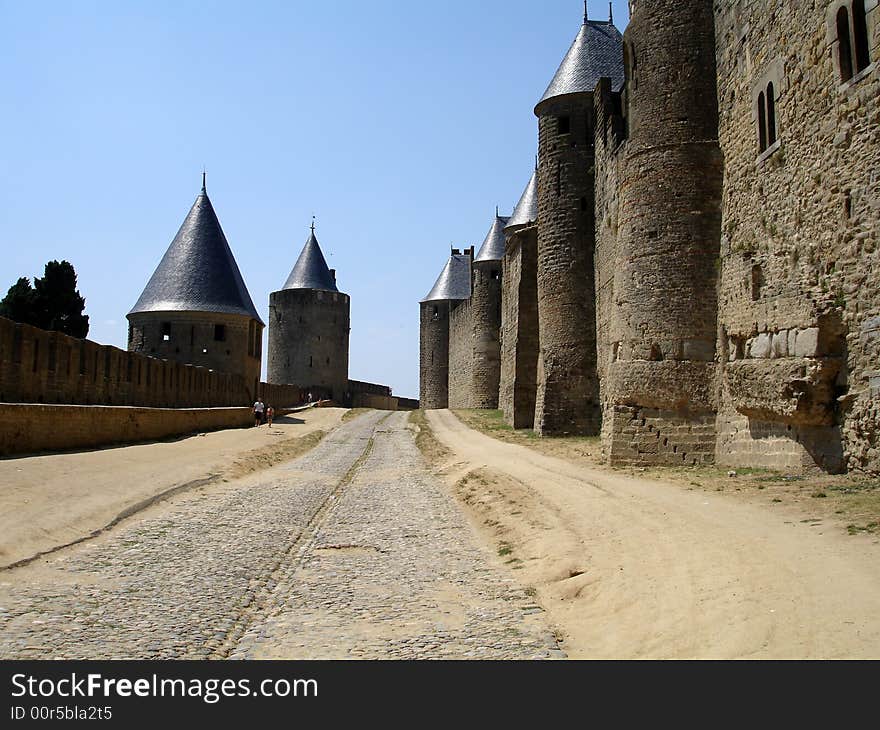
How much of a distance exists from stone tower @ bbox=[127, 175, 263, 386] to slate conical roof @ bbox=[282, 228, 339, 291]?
64.6 ft

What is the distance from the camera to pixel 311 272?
59.6 meters

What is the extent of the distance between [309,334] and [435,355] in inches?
367

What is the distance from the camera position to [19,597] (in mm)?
5578

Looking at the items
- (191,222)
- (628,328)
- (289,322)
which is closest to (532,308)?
(628,328)

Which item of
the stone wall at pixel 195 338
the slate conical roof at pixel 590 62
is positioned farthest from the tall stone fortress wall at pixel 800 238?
the stone wall at pixel 195 338

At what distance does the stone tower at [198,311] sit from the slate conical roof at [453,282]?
18.4m

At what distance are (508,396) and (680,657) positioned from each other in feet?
84.8

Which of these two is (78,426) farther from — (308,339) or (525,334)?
(308,339)

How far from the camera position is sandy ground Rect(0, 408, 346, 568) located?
7688 mm

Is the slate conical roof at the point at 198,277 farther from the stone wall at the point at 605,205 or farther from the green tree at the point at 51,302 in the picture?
the stone wall at the point at 605,205

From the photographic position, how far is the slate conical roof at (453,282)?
181 ft

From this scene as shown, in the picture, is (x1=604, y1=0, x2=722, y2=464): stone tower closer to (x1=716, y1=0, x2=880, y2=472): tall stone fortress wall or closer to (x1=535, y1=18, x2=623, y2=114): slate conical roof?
(x1=716, y1=0, x2=880, y2=472): tall stone fortress wall

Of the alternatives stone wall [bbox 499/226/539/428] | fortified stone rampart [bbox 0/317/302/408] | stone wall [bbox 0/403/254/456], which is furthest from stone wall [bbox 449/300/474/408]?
stone wall [bbox 0/403/254/456]

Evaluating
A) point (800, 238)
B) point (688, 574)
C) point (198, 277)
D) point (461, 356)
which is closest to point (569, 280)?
point (800, 238)
